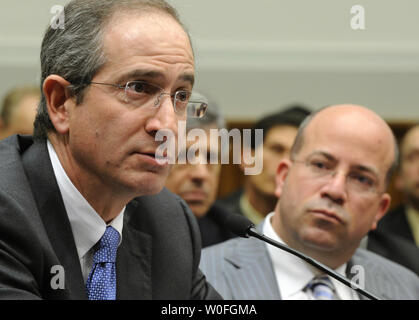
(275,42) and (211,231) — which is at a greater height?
(275,42)

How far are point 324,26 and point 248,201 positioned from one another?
1.10 metres

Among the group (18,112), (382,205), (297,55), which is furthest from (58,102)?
(297,55)

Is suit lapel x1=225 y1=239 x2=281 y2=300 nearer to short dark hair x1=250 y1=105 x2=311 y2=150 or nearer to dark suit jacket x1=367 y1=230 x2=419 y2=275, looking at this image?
dark suit jacket x1=367 y1=230 x2=419 y2=275

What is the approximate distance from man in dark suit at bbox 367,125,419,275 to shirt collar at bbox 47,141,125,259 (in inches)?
49.4

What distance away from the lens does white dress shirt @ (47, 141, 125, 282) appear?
126 cm

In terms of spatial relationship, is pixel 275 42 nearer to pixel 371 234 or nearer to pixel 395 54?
pixel 395 54

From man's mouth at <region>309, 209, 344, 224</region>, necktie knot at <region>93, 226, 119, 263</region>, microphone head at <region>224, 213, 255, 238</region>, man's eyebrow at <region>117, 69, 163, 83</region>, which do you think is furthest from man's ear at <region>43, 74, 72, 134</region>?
man's mouth at <region>309, 209, 344, 224</region>

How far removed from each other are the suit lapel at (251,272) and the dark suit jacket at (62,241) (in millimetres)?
281

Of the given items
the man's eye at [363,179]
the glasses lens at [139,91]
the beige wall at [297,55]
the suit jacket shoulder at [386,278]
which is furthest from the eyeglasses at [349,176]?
the beige wall at [297,55]

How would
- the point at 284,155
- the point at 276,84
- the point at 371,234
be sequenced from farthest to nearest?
the point at 276,84, the point at 284,155, the point at 371,234

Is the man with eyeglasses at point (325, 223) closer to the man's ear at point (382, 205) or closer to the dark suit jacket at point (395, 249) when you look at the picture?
the man's ear at point (382, 205)

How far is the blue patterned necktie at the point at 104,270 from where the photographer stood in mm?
1240
